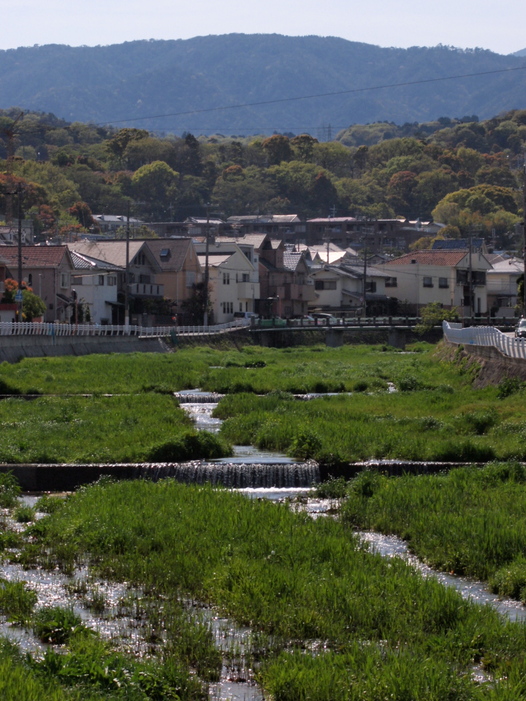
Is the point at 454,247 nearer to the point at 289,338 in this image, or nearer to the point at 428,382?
the point at 289,338

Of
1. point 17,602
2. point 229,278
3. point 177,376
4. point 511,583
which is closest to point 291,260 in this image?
point 229,278

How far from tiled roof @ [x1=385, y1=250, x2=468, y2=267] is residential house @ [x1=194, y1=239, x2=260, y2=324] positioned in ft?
51.5

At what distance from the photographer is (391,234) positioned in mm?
155500

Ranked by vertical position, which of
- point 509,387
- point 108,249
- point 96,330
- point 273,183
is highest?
point 273,183

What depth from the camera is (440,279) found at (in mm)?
103062

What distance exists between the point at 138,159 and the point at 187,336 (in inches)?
4551

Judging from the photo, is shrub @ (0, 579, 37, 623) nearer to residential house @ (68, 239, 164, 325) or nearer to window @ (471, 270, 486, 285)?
residential house @ (68, 239, 164, 325)

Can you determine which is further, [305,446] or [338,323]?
[338,323]

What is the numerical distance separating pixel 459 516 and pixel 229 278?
8226 cm

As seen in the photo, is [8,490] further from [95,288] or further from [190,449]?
[95,288]

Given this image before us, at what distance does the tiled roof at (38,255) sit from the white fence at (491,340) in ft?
99.4

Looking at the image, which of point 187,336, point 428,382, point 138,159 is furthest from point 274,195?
point 428,382

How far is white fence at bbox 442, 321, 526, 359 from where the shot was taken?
32453 millimetres

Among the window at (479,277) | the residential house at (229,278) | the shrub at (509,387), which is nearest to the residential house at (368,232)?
the window at (479,277)
